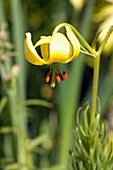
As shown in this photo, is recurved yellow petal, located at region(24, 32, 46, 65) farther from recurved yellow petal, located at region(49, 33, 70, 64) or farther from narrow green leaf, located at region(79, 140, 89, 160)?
narrow green leaf, located at region(79, 140, 89, 160)

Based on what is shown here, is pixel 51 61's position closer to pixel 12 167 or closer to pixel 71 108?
pixel 12 167

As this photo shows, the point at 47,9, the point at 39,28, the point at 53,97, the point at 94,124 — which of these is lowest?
the point at 53,97

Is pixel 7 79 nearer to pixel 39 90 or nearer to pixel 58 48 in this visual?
pixel 58 48

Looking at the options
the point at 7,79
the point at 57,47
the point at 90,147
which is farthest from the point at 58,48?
the point at 7,79

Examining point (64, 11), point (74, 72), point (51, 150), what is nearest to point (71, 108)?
point (74, 72)

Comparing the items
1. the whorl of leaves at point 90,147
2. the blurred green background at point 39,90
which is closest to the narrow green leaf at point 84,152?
the whorl of leaves at point 90,147

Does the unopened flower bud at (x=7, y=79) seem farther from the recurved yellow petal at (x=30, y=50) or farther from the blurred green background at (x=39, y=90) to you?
the recurved yellow petal at (x=30, y=50)
